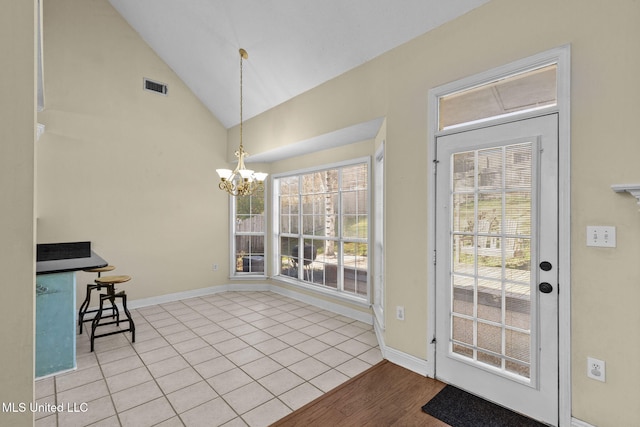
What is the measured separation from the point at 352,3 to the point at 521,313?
2.84 metres

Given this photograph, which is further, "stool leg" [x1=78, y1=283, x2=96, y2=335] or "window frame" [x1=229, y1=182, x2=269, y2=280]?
"window frame" [x1=229, y1=182, x2=269, y2=280]

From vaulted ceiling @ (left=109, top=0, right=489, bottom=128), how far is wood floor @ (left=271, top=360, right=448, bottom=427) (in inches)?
119

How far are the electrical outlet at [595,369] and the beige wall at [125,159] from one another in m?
5.01

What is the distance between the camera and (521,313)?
6.97 feet

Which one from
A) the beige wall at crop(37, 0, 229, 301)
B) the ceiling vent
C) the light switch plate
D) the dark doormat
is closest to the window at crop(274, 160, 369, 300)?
the beige wall at crop(37, 0, 229, 301)

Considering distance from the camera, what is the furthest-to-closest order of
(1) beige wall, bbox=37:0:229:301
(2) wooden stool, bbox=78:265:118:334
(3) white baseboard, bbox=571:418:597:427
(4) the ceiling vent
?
(4) the ceiling vent
(1) beige wall, bbox=37:0:229:301
(2) wooden stool, bbox=78:265:118:334
(3) white baseboard, bbox=571:418:597:427

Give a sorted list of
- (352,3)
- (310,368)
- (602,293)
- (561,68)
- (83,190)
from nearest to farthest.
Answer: (602,293) → (561,68) → (352,3) → (310,368) → (83,190)

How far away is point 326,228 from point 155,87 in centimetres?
348

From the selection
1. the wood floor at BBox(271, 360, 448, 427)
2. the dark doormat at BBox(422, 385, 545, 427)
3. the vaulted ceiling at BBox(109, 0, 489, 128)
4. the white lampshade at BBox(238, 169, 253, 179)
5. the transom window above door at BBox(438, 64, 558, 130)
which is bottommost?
the wood floor at BBox(271, 360, 448, 427)
